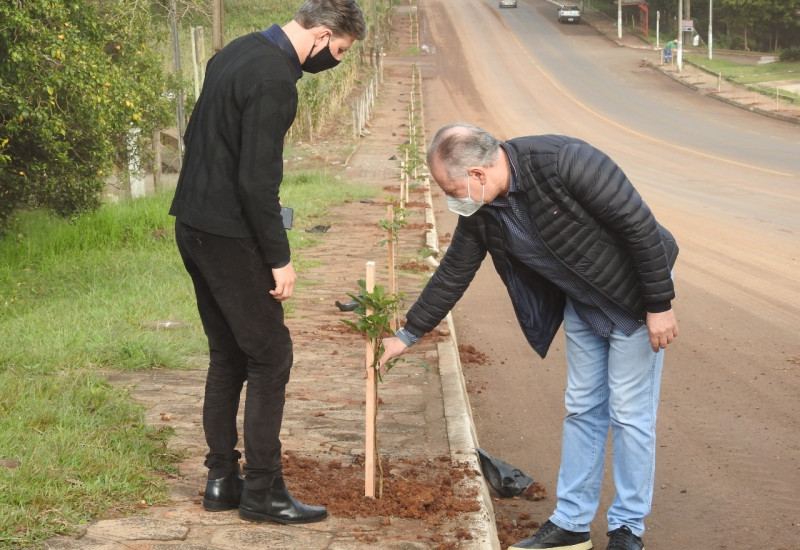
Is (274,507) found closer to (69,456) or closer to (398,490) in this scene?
(398,490)

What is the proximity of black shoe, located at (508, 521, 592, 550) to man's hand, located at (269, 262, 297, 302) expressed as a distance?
146cm

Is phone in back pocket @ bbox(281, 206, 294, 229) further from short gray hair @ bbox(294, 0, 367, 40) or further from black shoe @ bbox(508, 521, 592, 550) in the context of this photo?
black shoe @ bbox(508, 521, 592, 550)

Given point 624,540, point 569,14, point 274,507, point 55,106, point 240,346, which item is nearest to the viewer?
point 240,346

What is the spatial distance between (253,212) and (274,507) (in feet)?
4.04

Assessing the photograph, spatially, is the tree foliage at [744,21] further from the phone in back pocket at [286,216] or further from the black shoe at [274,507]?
the black shoe at [274,507]

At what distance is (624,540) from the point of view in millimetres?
4418

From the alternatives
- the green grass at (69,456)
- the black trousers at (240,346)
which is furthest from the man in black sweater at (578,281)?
the green grass at (69,456)

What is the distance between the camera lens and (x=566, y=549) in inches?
177

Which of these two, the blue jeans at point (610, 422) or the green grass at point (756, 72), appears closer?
the blue jeans at point (610, 422)

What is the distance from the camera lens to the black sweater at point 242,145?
156 inches

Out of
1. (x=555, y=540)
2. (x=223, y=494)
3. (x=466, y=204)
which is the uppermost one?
(x=466, y=204)

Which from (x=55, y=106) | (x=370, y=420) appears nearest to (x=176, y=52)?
(x=55, y=106)

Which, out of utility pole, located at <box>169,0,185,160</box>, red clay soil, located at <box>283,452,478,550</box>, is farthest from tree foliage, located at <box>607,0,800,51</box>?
red clay soil, located at <box>283,452,478,550</box>

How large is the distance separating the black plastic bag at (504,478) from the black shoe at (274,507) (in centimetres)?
132
